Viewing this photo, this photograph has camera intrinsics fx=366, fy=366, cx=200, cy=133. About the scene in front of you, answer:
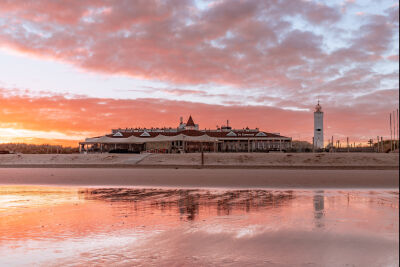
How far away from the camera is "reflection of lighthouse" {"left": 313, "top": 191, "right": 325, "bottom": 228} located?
7509mm

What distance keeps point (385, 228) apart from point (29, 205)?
8910mm

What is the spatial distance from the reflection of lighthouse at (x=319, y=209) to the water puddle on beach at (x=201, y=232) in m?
A: 0.02

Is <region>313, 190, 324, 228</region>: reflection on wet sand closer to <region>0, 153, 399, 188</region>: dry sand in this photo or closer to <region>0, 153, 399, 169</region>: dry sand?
<region>0, 153, 399, 188</region>: dry sand

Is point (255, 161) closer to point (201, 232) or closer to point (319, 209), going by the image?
point (319, 209)

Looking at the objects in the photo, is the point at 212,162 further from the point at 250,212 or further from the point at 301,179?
the point at 250,212

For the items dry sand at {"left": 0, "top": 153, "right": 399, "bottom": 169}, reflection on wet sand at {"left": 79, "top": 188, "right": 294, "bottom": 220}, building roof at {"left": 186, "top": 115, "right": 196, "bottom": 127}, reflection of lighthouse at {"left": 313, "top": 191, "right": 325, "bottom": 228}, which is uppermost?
building roof at {"left": 186, "top": 115, "right": 196, "bottom": 127}

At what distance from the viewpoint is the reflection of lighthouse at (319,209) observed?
24.6 feet

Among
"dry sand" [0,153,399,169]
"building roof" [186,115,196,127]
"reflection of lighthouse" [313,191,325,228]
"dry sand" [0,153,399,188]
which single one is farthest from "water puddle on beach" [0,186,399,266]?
"building roof" [186,115,196,127]

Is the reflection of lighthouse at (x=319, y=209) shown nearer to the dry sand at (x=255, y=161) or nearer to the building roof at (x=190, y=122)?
the dry sand at (x=255, y=161)

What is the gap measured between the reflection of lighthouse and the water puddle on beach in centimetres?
2

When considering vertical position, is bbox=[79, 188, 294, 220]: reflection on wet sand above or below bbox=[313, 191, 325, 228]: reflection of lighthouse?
below

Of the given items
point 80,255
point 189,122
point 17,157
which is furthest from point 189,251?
point 189,122

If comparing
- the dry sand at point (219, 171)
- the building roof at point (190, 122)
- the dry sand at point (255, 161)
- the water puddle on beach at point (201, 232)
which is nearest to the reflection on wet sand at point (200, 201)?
the water puddle on beach at point (201, 232)

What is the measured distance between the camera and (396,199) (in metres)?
11.2
